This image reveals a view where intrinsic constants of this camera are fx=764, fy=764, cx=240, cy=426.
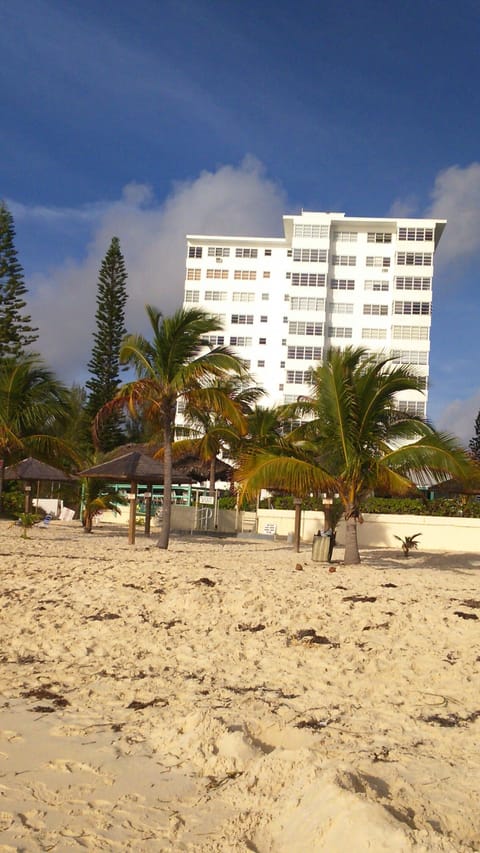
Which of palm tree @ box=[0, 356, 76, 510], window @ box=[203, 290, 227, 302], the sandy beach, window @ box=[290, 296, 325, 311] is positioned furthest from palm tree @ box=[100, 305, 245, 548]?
window @ box=[203, 290, 227, 302]

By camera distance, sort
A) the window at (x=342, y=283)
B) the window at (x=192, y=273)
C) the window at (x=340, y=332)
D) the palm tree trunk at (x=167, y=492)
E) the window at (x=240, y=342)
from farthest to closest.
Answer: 1. the window at (x=192, y=273)
2. the window at (x=240, y=342)
3. the window at (x=342, y=283)
4. the window at (x=340, y=332)
5. the palm tree trunk at (x=167, y=492)

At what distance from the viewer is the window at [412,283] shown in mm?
58688

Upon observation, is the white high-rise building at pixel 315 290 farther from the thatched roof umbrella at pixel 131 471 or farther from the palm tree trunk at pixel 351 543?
the palm tree trunk at pixel 351 543

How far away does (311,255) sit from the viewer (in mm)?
59594

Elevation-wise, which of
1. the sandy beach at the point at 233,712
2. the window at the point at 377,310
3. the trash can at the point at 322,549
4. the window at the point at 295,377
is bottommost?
the sandy beach at the point at 233,712

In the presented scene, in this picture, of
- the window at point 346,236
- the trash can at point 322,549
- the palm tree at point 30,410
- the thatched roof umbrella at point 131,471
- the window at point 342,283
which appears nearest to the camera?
the trash can at point 322,549

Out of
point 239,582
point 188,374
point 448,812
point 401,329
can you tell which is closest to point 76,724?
point 448,812

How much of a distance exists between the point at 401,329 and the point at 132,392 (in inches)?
1751

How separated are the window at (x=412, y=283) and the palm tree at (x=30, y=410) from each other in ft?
137

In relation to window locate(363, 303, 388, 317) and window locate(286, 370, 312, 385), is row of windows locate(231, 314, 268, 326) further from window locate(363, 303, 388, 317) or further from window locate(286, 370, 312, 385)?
window locate(363, 303, 388, 317)

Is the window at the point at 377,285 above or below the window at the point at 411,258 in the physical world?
below

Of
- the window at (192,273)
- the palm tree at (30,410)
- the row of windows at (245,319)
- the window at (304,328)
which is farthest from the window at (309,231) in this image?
the palm tree at (30,410)

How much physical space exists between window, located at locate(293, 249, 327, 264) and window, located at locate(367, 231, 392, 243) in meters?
4.05

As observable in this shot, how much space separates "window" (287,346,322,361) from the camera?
58.7 metres
